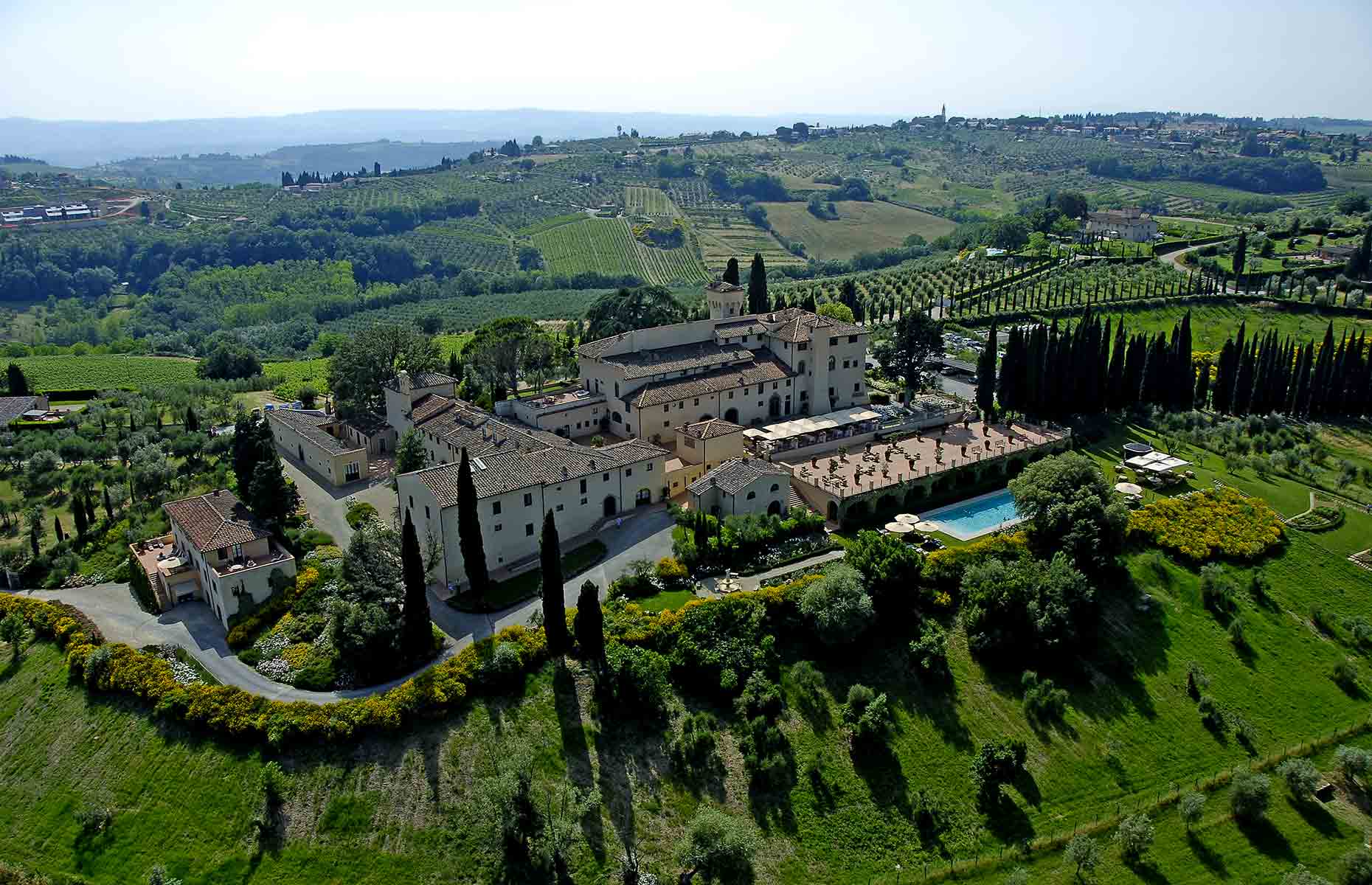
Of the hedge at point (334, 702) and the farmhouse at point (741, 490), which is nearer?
the hedge at point (334, 702)

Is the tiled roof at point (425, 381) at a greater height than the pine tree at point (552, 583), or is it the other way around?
the tiled roof at point (425, 381)

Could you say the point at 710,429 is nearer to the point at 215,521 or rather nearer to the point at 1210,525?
the point at 215,521

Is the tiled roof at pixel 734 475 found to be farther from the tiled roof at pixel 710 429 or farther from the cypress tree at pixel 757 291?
the cypress tree at pixel 757 291

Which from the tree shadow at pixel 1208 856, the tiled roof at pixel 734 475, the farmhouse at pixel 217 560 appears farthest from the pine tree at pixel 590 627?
the tree shadow at pixel 1208 856

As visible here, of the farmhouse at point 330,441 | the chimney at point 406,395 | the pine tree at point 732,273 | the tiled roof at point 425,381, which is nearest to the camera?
the farmhouse at point 330,441

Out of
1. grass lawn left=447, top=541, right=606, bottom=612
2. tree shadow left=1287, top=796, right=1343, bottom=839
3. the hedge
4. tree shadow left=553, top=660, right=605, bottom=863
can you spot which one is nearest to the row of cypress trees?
the hedge

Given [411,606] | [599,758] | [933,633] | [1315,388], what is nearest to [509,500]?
[411,606]

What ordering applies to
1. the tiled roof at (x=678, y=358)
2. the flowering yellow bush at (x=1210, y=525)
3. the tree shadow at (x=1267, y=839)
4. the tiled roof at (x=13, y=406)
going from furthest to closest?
the tiled roof at (x=13, y=406)
the tiled roof at (x=678, y=358)
the flowering yellow bush at (x=1210, y=525)
the tree shadow at (x=1267, y=839)

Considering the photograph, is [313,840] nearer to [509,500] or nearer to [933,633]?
[509,500]
